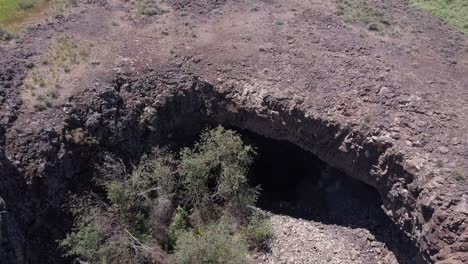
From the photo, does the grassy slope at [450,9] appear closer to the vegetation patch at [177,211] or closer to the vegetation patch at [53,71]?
the vegetation patch at [177,211]

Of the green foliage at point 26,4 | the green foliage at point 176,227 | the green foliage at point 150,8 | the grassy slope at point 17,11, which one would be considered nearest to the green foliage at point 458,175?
the green foliage at point 176,227

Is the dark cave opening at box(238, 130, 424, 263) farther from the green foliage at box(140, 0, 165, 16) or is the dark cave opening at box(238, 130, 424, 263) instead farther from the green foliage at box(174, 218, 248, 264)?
the green foliage at box(140, 0, 165, 16)

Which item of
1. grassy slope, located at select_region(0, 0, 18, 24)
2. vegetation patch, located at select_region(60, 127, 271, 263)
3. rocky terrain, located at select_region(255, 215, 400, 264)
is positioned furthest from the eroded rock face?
grassy slope, located at select_region(0, 0, 18, 24)

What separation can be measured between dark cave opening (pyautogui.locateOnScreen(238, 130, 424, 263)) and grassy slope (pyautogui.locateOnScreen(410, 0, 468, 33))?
14.3 meters

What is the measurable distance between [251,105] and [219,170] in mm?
3500

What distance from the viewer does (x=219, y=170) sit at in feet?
79.6

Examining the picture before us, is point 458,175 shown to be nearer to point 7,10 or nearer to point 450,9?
point 450,9

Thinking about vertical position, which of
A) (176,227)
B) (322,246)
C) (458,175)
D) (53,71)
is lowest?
(322,246)

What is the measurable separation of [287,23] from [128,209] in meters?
13.6

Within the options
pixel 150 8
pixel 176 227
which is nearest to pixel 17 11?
pixel 150 8

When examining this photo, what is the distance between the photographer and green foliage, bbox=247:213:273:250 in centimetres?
2303

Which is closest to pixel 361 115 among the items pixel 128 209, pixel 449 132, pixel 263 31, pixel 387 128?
pixel 387 128

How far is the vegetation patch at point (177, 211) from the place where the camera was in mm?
21016

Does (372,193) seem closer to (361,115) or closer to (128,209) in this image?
(361,115)
